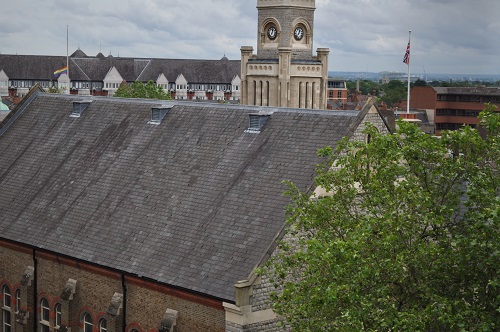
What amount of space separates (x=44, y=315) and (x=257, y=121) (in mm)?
12375

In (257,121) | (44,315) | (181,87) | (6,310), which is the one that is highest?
(257,121)

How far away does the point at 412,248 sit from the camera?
20422 mm

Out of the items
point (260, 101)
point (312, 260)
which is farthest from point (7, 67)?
point (312, 260)

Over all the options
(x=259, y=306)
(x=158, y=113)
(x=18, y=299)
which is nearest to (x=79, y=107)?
(x=158, y=113)

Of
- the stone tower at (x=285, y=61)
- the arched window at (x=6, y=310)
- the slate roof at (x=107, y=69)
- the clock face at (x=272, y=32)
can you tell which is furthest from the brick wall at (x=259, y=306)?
the slate roof at (x=107, y=69)

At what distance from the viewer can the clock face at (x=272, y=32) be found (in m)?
68.1

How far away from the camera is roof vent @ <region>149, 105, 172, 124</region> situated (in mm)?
38844

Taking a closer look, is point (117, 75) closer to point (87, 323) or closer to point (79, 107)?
point (79, 107)

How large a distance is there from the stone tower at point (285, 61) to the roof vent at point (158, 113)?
2777 cm

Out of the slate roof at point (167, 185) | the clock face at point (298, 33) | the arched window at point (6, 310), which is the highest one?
the clock face at point (298, 33)

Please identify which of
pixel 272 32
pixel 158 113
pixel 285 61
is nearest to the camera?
pixel 158 113

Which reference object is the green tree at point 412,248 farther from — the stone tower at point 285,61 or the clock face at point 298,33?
the clock face at point 298,33

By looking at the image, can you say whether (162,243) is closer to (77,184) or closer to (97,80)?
(77,184)

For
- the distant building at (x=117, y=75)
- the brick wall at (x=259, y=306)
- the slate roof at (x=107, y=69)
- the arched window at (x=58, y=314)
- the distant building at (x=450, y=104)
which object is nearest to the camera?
the brick wall at (x=259, y=306)
